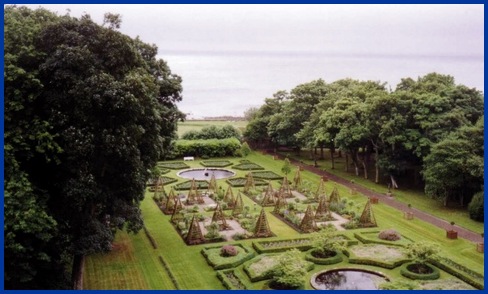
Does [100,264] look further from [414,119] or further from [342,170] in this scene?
[342,170]

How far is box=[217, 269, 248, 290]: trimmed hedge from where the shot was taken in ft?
79.7

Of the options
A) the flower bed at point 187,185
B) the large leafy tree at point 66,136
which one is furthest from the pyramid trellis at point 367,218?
the flower bed at point 187,185

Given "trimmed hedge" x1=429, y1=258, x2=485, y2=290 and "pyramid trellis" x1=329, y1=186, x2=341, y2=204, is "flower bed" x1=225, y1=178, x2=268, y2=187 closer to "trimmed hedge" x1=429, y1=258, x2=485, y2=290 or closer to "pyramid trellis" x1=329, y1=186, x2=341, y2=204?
"pyramid trellis" x1=329, y1=186, x2=341, y2=204

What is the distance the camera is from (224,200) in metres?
39.4

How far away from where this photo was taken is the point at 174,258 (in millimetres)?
27953

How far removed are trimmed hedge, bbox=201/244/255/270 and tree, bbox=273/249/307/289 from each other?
10.7 ft

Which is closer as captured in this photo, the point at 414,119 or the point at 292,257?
the point at 292,257

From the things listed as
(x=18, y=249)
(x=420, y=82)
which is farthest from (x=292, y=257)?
(x=420, y=82)

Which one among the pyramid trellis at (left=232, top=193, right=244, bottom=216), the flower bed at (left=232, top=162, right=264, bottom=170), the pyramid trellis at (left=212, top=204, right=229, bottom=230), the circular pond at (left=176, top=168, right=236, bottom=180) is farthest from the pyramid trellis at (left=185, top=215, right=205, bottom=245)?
the flower bed at (left=232, top=162, right=264, bottom=170)

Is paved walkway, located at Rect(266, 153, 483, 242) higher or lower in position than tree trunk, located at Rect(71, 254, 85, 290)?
higher

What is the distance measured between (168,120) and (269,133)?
35.9m

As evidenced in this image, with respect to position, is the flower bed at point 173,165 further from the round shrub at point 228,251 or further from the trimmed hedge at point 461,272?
the trimmed hedge at point 461,272

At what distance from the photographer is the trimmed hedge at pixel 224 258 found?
26594 millimetres

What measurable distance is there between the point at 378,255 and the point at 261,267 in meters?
6.92
